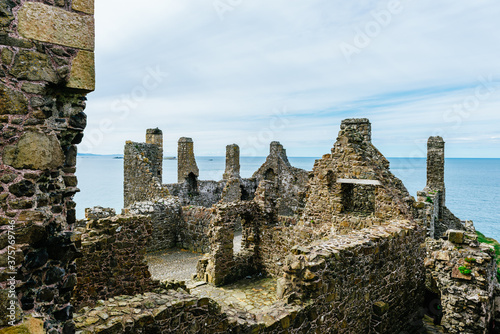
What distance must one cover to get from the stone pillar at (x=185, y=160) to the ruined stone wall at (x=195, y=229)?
8010mm

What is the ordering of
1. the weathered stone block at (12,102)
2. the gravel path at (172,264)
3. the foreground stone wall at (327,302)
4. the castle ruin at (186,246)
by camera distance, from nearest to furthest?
the weathered stone block at (12,102), the castle ruin at (186,246), the foreground stone wall at (327,302), the gravel path at (172,264)

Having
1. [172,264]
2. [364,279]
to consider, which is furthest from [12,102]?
[172,264]

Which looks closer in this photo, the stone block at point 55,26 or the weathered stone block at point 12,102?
the weathered stone block at point 12,102

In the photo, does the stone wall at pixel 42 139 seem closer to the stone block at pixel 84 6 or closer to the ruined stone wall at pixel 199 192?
the stone block at pixel 84 6

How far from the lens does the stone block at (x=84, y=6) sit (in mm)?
3387

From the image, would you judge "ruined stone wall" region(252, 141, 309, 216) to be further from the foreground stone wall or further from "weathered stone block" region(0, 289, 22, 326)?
"weathered stone block" region(0, 289, 22, 326)

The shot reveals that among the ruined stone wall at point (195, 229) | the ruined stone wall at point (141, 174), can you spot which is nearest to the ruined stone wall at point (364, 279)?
the ruined stone wall at point (195, 229)

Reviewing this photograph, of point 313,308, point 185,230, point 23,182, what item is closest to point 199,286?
point 185,230

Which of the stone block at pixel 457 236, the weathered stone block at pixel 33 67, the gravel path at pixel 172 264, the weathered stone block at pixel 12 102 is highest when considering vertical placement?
the weathered stone block at pixel 33 67

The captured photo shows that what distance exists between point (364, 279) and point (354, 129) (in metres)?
5.56

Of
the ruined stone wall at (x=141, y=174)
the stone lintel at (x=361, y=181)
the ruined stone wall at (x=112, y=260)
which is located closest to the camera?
the ruined stone wall at (x=112, y=260)

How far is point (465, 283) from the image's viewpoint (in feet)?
22.9

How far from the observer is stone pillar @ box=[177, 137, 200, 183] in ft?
79.4

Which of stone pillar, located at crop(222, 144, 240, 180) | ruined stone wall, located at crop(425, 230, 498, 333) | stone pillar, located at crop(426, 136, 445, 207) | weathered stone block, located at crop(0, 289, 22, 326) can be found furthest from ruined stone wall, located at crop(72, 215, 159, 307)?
stone pillar, located at crop(426, 136, 445, 207)
